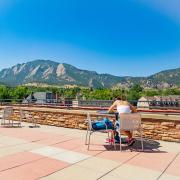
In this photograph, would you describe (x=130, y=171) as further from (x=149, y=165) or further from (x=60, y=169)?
(x=60, y=169)

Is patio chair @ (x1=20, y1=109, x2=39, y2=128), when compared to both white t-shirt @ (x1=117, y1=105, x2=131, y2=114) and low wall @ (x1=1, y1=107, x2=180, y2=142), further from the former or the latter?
white t-shirt @ (x1=117, y1=105, x2=131, y2=114)

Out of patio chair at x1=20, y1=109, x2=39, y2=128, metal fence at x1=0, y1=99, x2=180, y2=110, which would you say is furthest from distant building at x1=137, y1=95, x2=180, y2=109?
patio chair at x1=20, y1=109, x2=39, y2=128

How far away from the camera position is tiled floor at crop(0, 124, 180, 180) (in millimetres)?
3816

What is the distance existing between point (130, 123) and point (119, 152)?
2.09 ft

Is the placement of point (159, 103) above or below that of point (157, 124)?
above

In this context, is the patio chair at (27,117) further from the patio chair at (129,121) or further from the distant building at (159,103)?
the patio chair at (129,121)

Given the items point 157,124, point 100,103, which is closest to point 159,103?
point 157,124

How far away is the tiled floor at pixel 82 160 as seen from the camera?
12.5 ft

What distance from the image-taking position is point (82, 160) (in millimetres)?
4590

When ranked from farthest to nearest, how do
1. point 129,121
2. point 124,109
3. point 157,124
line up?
point 157,124 → point 124,109 → point 129,121

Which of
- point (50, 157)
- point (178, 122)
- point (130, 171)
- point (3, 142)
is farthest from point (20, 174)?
point (178, 122)

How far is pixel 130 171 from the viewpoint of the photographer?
13.2 ft

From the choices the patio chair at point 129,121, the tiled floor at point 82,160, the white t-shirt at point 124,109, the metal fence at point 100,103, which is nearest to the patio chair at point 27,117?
the metal fence at point 100,103

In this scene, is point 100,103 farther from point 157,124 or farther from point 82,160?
point 82,160
